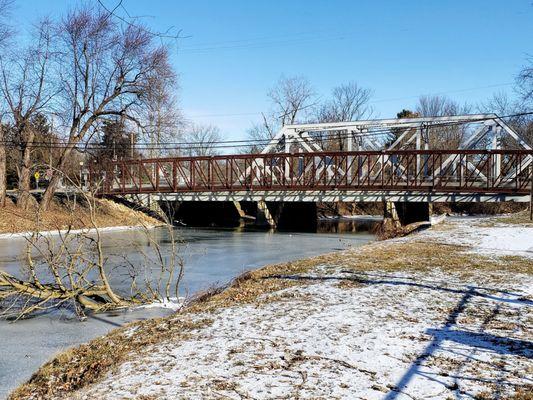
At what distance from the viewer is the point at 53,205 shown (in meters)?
33.6

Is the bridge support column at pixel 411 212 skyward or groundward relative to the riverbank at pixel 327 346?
skyward

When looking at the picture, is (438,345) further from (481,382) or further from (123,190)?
(123,190)

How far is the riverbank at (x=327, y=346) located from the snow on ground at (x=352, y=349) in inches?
0.5

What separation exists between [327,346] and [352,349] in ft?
0.93

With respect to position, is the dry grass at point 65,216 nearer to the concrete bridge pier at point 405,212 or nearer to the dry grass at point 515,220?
the concrete bridge pier at point 405,212

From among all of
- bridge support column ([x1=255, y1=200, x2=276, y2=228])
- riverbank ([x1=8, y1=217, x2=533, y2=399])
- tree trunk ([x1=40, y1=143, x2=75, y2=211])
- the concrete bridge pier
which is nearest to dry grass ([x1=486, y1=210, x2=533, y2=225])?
the concrete bridge pier

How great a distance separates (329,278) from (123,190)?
101ft

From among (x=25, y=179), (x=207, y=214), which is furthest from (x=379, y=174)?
(x=25, y=179)

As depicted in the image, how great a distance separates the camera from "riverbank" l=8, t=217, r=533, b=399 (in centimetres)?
463

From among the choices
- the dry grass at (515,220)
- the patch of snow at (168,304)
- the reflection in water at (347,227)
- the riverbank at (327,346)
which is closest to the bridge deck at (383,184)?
the reflection in water at (347,227)

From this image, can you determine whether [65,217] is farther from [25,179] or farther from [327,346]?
[327,346]

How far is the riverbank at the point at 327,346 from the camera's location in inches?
182

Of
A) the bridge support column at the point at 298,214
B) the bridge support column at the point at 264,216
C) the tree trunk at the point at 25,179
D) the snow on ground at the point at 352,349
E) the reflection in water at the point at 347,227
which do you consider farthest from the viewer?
the bridge support column at the point at 298,214

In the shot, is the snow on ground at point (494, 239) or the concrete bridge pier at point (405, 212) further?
the concrete bridge pier at point (405, 212)
